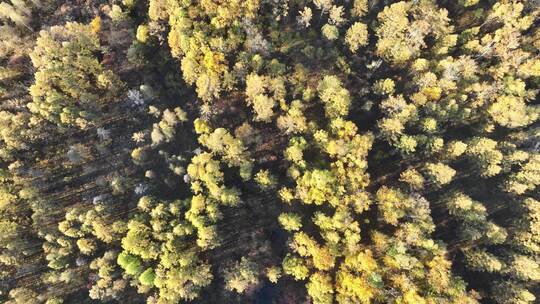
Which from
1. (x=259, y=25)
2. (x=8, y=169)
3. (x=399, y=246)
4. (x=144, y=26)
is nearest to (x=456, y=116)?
(x=399, y=246)

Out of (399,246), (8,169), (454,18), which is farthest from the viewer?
(454,18)

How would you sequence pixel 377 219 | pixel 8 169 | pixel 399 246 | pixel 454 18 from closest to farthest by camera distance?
pixel 399 246
pixel 377 219
pixel 8 169
pixel 454 18

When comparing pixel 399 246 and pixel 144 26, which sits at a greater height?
pixel 144 26

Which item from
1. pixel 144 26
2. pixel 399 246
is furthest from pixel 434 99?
pixel 144 26

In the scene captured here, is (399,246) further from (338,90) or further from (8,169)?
(8,169)

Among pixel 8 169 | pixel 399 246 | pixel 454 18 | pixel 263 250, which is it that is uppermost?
pixel 454 18

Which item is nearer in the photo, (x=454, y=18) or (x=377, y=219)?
(x=377, y=219)
